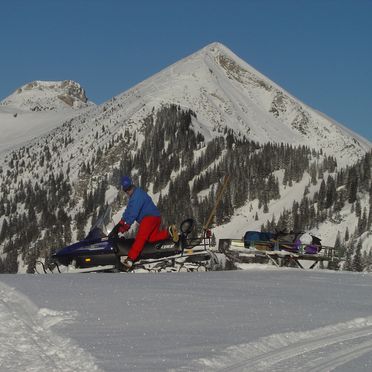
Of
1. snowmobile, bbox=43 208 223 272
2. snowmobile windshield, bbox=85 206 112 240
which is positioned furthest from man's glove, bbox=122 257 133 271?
snowmobile windshield, bbox=85 206 112 240

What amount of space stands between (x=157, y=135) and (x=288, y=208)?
171ft

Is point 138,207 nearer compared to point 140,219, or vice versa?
point 138,207

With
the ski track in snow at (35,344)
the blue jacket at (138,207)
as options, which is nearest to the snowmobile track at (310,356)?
the ski track in snow at (35,344)

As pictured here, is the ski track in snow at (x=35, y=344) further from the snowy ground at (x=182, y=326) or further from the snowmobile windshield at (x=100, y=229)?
the snowmobile windshield at (x=100, y=229)

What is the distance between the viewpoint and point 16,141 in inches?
7244

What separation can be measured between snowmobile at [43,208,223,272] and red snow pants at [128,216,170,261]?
0.54 feet

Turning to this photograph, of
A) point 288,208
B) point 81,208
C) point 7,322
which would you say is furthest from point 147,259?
point 81,208

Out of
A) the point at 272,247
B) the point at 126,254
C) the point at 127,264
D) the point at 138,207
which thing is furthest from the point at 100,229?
the point at 272,247

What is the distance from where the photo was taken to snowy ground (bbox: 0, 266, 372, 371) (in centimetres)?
539

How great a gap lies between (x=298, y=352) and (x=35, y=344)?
8.35 feet

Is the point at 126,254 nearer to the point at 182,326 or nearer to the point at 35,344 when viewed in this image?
the point at 182,326

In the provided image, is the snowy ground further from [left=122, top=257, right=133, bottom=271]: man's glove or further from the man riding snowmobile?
[left=122, top=257, right=133, bottom=271]: man's glove

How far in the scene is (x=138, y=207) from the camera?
13.8 meters

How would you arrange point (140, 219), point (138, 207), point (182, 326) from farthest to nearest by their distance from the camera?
point (140, 219), point (138, 207), point (182, 326)
